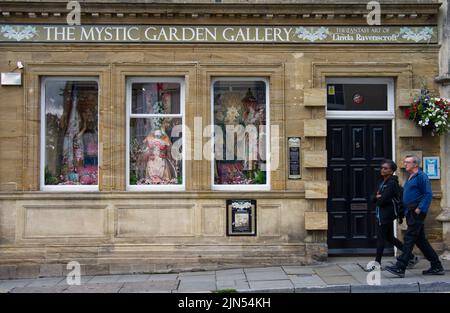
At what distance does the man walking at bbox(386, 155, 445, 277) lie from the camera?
8555 mm

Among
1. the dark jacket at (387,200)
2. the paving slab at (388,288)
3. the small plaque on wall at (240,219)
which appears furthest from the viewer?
the small plaque on wall at (240,219)

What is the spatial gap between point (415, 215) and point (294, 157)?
2.53 m

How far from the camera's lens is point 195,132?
10.2m

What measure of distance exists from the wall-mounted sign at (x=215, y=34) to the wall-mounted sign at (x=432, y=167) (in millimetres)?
2275

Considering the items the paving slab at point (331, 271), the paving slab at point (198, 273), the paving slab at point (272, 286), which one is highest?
the paving slab at point (331, 271)

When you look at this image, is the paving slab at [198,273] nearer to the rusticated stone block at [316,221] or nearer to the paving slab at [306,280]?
the paving slab at [306,280]

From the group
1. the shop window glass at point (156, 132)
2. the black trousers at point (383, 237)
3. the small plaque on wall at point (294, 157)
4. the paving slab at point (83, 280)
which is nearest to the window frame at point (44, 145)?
the shop window glass at point (156, 132)

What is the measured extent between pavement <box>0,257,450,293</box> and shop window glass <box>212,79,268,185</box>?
1.90 m

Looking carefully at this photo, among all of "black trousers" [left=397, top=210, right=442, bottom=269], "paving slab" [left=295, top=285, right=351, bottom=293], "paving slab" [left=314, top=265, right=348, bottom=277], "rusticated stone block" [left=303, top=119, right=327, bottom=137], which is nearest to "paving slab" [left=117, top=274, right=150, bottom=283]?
"paving slab" [left=295, top=285, right=351, bottom=293]

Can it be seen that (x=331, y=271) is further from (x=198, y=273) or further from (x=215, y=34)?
(x=215, y=34)

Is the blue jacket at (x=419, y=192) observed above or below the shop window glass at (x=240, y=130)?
below

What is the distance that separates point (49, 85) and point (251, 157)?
4.21m

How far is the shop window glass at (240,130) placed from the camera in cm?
1047

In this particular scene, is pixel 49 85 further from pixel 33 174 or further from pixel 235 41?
pixel 235 41
